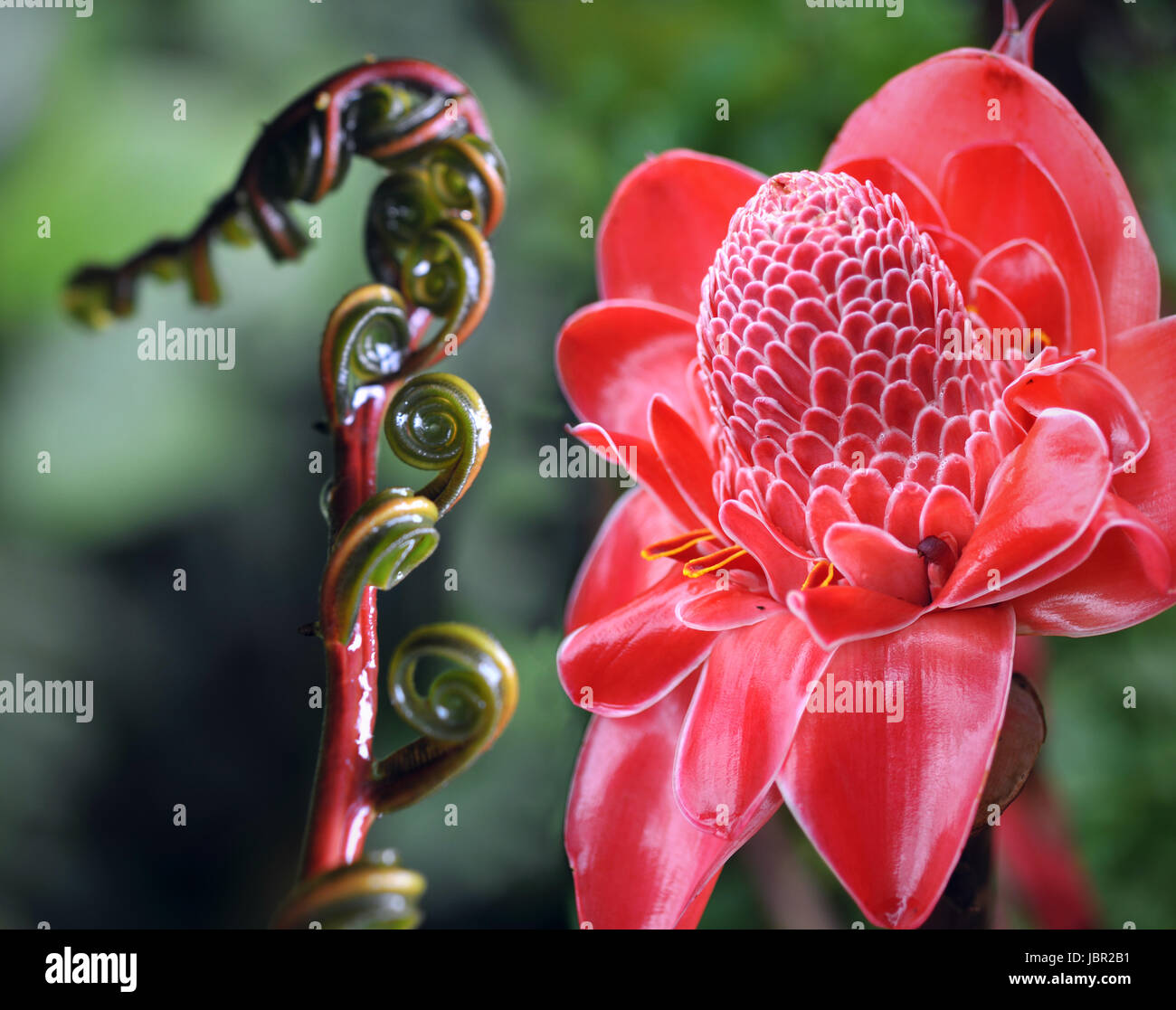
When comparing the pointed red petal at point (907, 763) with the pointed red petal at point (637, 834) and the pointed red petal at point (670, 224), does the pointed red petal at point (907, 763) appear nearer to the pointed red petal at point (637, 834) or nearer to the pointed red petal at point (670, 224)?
the pointed red petal at point (637, 834)

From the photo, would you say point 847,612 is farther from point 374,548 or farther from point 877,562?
point 374,548

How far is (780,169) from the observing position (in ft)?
1.50

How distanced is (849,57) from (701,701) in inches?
13.5

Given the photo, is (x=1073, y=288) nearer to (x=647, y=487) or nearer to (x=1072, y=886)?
(x=647, y=487)

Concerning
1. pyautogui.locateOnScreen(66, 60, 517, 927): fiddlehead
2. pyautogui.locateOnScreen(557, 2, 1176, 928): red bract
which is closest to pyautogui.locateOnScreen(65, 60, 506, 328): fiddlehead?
pyautogui.locateOnScreen(66, 60, 517, 927): fiddlehead

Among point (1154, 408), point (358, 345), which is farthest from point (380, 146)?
point (1154, 408)

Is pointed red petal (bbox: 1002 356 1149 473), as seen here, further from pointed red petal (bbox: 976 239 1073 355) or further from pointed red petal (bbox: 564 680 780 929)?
pointed red petal (bbox: 564 680 780 929)

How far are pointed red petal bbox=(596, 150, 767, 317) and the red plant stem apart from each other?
109 millimetres

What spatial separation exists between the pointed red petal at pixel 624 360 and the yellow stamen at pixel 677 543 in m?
0.05

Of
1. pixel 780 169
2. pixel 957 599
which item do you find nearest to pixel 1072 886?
pixel 957 599

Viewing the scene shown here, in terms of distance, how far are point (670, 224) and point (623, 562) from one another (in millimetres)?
131

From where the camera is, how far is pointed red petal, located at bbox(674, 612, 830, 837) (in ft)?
0.88

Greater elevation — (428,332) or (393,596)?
(428,332)

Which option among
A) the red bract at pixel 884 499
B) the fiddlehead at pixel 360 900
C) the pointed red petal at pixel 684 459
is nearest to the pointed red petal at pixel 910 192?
the red bract at pixel 884 499
